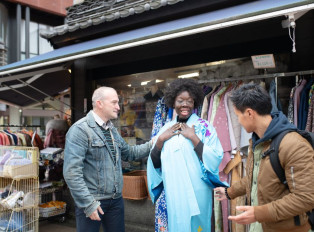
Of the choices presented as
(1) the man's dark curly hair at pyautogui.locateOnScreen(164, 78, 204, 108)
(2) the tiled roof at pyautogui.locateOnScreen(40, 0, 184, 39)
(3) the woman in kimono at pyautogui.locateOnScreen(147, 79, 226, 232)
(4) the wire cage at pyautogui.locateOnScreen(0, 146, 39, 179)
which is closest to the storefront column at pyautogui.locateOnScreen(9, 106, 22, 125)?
(2) the tiled roof at pyautogui.locateOnScreen(40, 0, 184, 39)

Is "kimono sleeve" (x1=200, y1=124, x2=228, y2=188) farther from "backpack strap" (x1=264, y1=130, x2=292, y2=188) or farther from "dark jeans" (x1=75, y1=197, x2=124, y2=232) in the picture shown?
"dark jeans" (x1=75, y1=197, x2=124, y2=232)

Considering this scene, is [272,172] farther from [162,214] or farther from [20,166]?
[20,166]

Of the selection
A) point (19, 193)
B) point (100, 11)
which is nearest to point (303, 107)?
point (19, 193)

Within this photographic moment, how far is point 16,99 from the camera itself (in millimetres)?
8172

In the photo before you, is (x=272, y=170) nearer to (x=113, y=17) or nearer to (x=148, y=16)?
(x=148, y=16)

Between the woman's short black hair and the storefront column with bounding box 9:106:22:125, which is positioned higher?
the storefront column with bounding box 9:106:22:125

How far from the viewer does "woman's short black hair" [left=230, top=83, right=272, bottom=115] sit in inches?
78.6

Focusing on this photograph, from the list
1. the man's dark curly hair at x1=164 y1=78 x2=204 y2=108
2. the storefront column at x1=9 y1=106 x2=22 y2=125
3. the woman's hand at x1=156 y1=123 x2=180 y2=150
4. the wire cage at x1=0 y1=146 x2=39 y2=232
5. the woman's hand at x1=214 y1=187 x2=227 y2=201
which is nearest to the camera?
the woman's hand at x1=214 y1=187 x2=227 y2=201

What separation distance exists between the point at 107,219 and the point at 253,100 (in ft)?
6.09

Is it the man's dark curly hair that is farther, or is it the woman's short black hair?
the man's dark curly hair

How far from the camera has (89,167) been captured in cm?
290

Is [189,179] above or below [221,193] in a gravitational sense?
above

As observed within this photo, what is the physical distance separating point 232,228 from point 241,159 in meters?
0.91

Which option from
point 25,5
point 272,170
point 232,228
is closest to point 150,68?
point 232,228
